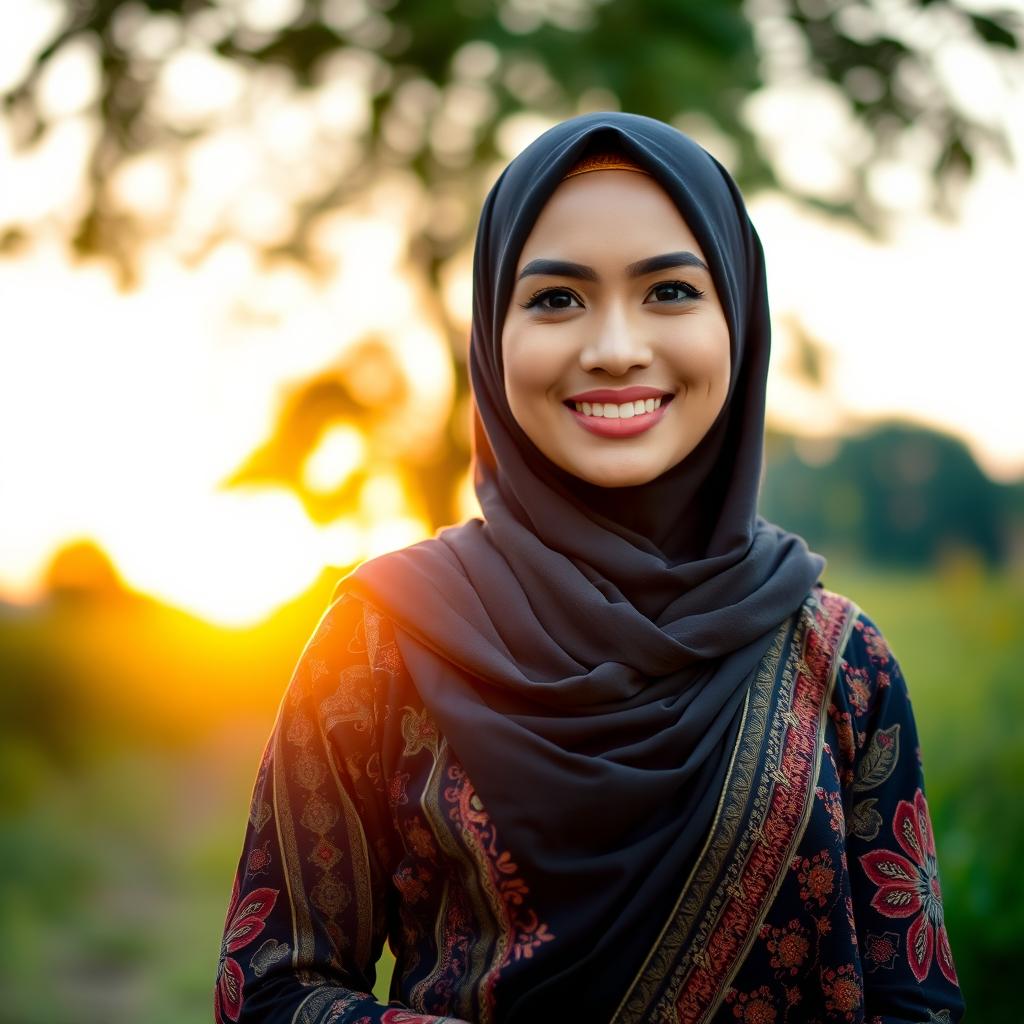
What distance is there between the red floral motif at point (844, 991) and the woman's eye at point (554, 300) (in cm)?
→ 91

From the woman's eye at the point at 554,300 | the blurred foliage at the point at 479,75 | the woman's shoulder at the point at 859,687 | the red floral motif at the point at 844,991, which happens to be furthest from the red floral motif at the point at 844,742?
the blurred foliage at the point at 479,75

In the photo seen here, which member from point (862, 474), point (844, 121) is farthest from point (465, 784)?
point (862, 474)

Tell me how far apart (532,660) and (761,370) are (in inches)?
21.3

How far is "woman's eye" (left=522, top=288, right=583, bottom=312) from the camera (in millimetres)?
1450

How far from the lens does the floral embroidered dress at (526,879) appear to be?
4.53 feet

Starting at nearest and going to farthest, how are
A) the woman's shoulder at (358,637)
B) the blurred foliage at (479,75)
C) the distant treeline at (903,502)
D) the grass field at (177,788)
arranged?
the woman's shoulder at (358,637)
the grass field at (177,788)
the blurred foliage at (479,75)
the distant treeline at (903,502)

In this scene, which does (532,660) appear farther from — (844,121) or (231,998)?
(844,121)

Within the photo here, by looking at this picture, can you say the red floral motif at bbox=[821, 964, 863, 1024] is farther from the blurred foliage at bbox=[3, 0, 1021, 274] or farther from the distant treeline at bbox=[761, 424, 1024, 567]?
the distant treeline at bbox=[761, 424, 1024, 567]

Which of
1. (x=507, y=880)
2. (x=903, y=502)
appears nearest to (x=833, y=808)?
(x=507, y=880)

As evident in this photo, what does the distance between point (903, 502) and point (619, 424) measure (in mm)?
6508

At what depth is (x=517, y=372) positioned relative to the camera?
147 cm

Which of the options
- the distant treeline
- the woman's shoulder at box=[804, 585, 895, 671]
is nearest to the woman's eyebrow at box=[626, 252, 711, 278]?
the woman's shoulder at box=[804, 585, 895, 671]

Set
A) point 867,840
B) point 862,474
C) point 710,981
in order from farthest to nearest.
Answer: point 862,474
point 867,840
point 710,981

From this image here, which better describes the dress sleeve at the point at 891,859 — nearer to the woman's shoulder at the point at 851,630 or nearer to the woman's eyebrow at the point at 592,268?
the woman's shoulder at the point at 851,630
